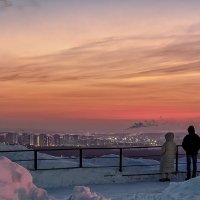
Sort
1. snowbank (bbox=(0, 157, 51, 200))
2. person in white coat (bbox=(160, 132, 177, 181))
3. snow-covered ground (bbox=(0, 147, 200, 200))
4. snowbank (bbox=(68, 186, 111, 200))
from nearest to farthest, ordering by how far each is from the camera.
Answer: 1. snowbank (bbox=(0, 157, 51, 200))
2. snow-covered ground (bbox=(0, 147, 200, 200))
3. snowbank (bbox=(68, 186, 111, 200))
4. person in white coat (bbox=(160, 132, 177, 181))

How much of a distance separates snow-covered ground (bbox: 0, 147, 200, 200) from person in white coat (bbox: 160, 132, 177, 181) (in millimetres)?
417

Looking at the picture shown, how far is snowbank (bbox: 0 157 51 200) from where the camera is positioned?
9.38m

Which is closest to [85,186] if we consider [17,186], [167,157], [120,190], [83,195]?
[120,190]

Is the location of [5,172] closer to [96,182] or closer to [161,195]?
[161,195]

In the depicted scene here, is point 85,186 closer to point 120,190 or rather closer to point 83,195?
point 120,190

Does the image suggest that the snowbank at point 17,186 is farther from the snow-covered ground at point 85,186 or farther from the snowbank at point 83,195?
the snowbank at point 83,195

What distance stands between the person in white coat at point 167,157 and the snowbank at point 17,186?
9.41m

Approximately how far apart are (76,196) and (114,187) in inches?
313

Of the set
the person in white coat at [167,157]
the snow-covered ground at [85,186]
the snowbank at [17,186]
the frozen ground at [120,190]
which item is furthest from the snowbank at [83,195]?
the person in white coat at [167,157]

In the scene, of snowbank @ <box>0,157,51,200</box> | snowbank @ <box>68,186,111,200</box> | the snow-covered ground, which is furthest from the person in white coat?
snowbank @ <box>0,157,51,200</box>

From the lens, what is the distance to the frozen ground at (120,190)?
15.4 metres

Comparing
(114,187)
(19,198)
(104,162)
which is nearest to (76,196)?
(19,198)

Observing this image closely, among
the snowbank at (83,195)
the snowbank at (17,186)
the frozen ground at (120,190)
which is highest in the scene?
the snowbank at (17,186)

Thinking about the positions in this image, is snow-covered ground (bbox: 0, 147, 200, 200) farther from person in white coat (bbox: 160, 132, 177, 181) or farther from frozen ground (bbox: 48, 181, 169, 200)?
person in white coat (bbox: 160, 132, 177, 181)
